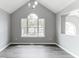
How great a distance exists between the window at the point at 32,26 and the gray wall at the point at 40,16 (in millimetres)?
278

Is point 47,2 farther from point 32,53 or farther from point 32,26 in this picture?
point 32,53

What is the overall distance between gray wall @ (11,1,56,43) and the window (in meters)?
0.28

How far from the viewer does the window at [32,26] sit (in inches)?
376

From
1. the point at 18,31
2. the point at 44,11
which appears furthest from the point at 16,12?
the point at 44,11

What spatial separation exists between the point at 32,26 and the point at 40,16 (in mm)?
1018

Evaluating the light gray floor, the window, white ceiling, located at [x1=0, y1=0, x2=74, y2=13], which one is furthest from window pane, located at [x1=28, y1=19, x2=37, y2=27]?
the light gray floor

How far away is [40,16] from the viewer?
31.2 feet

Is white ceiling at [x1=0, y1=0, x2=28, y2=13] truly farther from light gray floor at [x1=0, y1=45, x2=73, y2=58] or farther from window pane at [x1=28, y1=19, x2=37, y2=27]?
light gray floor at [x1=0, y1=45, x2=73, y2=58]

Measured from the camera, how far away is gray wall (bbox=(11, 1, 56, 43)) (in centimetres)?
943

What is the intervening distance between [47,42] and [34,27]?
157 centimetres

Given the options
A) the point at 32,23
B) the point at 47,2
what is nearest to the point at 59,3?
the point at 47,2

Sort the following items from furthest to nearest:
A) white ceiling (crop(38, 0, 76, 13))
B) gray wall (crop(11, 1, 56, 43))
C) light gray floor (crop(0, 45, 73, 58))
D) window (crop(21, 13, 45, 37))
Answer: window (crop(21, 13, 45, 37)) < gray wall (crop(11, 1, 56, 43)) < white ceiling (crop(38, 0, 76, 13)) < light gray floor (crop(0, 45, 73, 58))

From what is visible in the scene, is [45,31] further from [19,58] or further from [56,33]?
[19,58]

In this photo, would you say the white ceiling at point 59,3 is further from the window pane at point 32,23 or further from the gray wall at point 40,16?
the window pane at point 32,23
